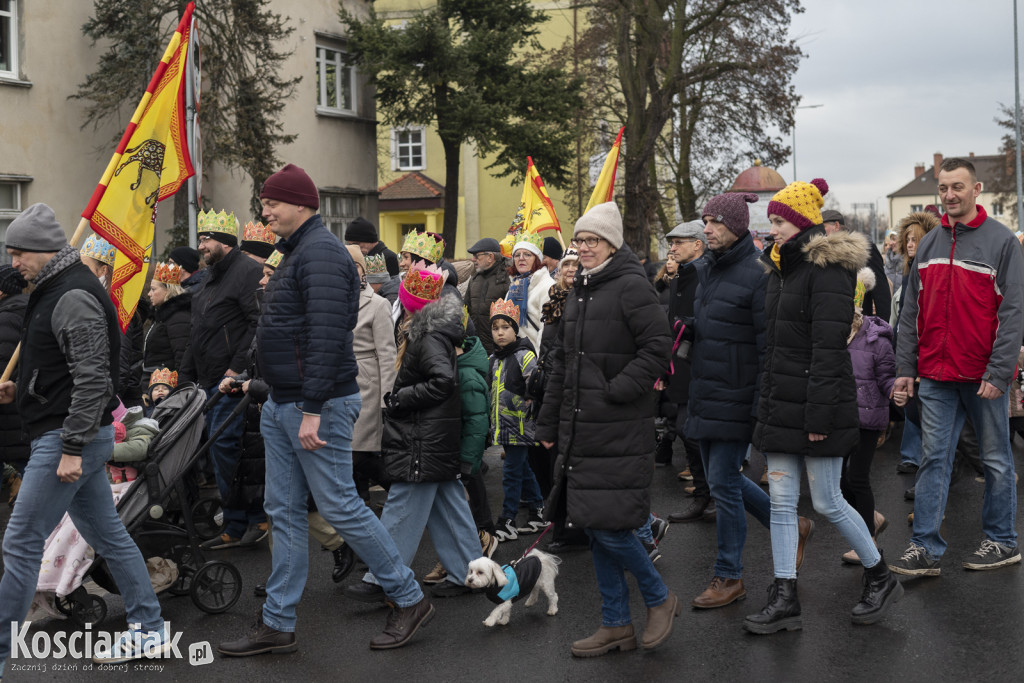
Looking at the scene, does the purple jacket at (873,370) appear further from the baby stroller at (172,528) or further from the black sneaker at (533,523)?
the baby stroller at (172,528)

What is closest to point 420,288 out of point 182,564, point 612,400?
point 612,400

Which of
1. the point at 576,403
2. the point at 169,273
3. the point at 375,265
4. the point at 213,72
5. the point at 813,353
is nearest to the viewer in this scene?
the point at 576,403

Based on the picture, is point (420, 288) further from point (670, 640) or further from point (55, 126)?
point (55, 126)

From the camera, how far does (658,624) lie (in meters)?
5.35

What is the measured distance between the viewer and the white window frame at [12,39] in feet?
61.1

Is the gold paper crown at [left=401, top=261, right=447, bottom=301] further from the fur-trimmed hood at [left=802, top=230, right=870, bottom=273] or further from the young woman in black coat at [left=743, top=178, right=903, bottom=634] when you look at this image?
the fur-trimmed hood at [left=802, top=230, right=870, bottom=273]

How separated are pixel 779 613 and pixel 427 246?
3266mm

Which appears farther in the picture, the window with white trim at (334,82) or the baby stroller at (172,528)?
the window with white trim at (334,82)

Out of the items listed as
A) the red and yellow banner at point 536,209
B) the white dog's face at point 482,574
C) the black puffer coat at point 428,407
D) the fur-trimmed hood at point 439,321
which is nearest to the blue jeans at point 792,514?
the white dog's face at point 482,574

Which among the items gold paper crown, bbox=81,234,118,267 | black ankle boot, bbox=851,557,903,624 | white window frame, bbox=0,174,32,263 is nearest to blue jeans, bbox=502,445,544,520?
black ankle boot, bbox=851,557,903,624

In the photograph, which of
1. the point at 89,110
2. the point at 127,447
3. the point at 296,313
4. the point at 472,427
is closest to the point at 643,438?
the point at 472,427

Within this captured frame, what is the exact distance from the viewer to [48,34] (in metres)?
19.1

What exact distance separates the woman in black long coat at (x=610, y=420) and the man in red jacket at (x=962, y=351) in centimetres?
197

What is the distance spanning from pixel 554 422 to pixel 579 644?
1102 millimetres
